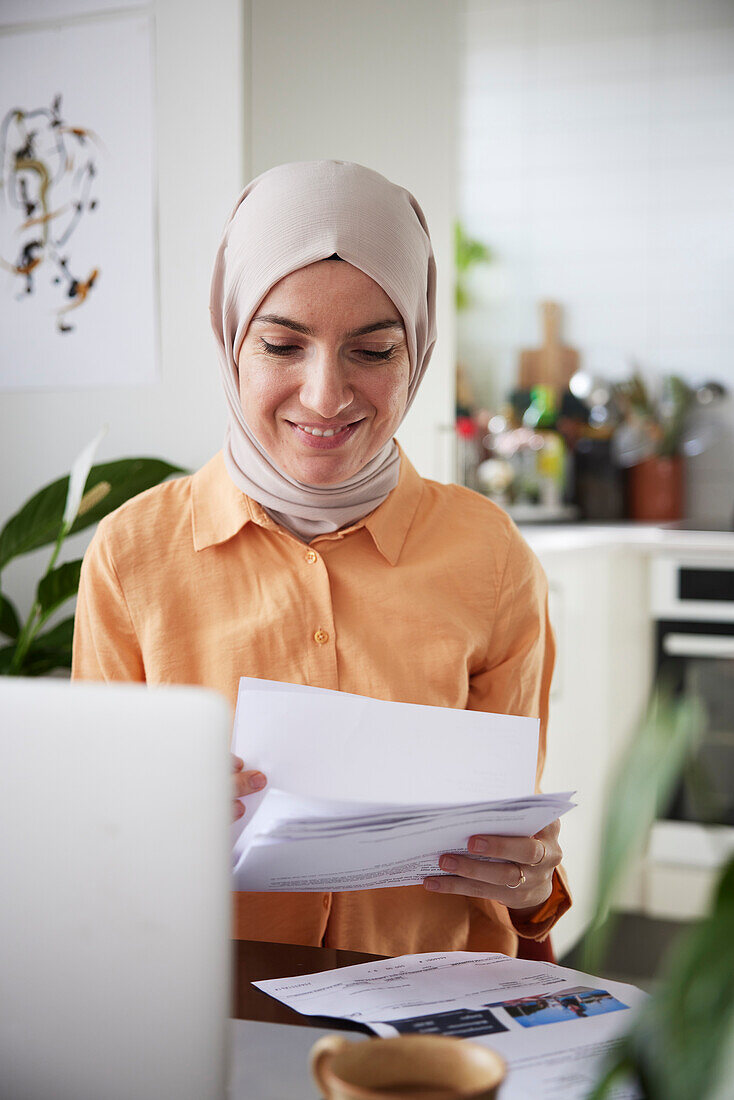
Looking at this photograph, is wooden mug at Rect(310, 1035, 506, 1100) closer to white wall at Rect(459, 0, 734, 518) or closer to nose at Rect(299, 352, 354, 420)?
nose at Rect(299, 352, 354, 420)

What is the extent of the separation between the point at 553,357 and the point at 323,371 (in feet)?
8.41

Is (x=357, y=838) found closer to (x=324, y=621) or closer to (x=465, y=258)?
(x=324, y=621)

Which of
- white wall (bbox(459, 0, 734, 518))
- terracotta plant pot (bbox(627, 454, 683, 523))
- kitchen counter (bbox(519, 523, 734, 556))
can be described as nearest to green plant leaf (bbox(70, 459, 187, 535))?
kitchen counter (bbox(519, 523, 734, 556))

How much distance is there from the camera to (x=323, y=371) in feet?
3.49

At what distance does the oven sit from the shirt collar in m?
1.72

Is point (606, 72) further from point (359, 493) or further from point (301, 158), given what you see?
point (359, 493)

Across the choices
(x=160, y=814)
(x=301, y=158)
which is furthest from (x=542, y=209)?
(x=160, y=814)

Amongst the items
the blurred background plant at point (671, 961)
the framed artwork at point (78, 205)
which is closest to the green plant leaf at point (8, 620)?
the framed artwork at point (78, 205)

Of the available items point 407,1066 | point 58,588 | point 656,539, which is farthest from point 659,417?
point 407,1066

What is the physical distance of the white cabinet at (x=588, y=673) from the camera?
228 centimetres

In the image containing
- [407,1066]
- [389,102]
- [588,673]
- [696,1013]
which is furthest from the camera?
[588,673]

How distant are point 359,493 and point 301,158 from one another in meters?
0.84

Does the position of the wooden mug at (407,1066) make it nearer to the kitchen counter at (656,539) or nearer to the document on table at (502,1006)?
the document on table at (502,1006)

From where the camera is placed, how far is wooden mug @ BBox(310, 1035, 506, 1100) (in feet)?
1.57
